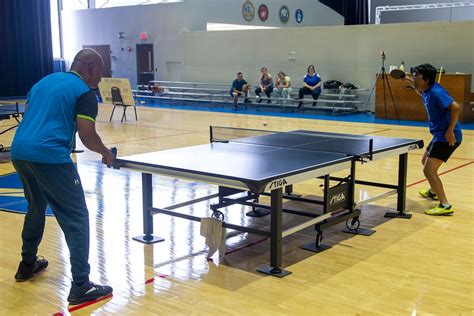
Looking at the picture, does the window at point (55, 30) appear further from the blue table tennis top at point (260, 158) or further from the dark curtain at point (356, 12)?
the blue table tennis top at point (260, 158)

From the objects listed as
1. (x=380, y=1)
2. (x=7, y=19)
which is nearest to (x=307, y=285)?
(x=7, y=19)

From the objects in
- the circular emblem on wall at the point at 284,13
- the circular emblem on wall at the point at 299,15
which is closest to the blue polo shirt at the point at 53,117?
the circular emblem on wall at the point at 284,13

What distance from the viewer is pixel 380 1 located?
914 inches

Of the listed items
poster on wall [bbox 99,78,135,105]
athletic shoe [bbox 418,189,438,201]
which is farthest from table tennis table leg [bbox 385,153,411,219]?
poster on wall [bbox 99,78,135,105]

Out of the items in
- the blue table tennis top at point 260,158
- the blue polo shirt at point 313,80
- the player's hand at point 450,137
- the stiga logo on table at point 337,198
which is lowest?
the stiga logo on table at point 337,198

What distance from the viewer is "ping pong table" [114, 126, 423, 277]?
13.1 ft

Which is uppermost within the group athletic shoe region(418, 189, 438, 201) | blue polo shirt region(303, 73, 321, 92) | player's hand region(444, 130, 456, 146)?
blue polo shirt region(303, 73, 321, 92)

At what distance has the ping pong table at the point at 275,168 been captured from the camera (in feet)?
13.1

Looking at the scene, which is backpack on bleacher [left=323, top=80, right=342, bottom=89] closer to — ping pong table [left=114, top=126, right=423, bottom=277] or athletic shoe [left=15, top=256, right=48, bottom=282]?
ping pong table [left=114, top=126, right=423, bottom=277]

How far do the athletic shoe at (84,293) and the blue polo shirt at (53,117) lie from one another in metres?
0.78

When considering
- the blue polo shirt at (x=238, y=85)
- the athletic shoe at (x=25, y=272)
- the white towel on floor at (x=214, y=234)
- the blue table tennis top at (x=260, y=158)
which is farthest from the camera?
the blue polo shirt at (x=238, y=85)

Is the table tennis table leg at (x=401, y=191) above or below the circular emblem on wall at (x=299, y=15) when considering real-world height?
below

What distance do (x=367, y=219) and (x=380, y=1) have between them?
1953 cm

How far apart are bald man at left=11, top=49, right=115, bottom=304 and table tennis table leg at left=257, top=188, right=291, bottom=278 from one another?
1180 millimetres
